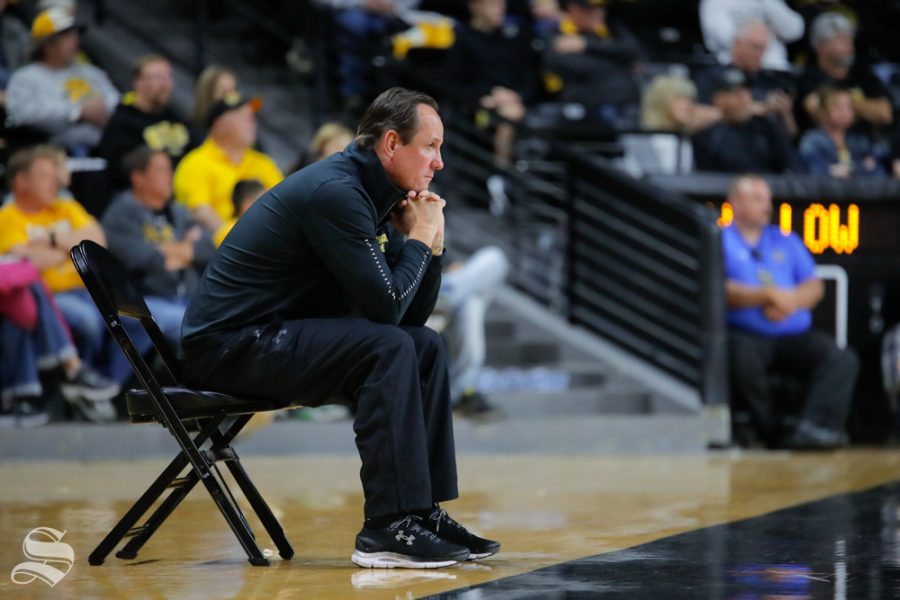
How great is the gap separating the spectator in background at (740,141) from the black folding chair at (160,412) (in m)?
6.57

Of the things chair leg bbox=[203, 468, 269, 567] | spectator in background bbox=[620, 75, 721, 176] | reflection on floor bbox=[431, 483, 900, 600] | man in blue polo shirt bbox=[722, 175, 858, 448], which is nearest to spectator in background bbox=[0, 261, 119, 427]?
chair leg bbox=[203, 468, 269, 567]

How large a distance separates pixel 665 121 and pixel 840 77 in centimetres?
232

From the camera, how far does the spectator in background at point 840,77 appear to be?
12.6 meters

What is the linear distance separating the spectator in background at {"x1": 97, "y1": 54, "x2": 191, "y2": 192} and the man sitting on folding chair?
4887 mm

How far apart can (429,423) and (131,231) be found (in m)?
4.51

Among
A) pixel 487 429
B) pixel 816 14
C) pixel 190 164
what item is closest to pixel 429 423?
pixel 487 429

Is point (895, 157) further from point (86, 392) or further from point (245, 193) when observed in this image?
A: point (86, 392)

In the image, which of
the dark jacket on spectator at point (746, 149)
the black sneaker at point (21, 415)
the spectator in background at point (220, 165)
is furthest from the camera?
the dark jacket on spectator at point (746, 149)

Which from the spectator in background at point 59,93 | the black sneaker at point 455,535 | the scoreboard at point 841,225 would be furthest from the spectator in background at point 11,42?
the black sneaker at point 455,535

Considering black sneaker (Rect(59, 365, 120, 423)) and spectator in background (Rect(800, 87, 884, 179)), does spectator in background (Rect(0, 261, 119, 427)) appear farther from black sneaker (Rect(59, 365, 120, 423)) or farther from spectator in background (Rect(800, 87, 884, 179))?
spectator in background (Rect(800, 87, 884, 179))

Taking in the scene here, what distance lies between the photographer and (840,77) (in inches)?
520

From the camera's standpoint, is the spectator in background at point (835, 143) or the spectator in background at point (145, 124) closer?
the spectator in background at point (145, 124)

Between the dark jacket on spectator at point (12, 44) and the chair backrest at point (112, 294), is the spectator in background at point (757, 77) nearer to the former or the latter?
the dark jacket on spectator at point (12, 44)

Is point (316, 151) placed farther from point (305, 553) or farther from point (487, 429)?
point (305, 553)
